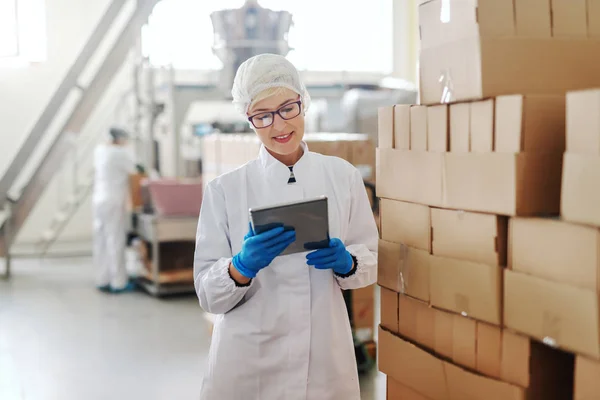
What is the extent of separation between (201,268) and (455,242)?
28.1 inches

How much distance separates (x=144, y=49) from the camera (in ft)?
25.3

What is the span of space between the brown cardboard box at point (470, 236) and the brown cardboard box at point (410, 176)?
0.06 metres

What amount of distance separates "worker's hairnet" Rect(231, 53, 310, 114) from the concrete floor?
211cm

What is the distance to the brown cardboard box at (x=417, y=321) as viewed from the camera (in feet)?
6.15

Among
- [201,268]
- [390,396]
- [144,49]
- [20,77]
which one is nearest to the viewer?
[201,268]

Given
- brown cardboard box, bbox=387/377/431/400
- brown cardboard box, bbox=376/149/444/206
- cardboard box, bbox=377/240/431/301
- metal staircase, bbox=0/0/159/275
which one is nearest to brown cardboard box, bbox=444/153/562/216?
brown cardboard box, bbox=376/149/444/206

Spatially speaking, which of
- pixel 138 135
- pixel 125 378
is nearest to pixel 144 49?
pixel 138 135

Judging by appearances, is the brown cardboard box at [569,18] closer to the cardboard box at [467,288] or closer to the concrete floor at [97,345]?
the cardboard box at [467,288]

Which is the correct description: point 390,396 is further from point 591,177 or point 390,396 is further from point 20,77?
point 20,77

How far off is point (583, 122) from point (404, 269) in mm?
731

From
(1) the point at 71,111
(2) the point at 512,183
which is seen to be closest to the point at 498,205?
(2) the point at 512,183

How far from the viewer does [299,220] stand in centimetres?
168

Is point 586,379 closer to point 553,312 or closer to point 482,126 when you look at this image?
point 553,312

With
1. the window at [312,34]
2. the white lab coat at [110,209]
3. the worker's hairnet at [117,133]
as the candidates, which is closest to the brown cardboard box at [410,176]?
the white lab coat at [110,209]
